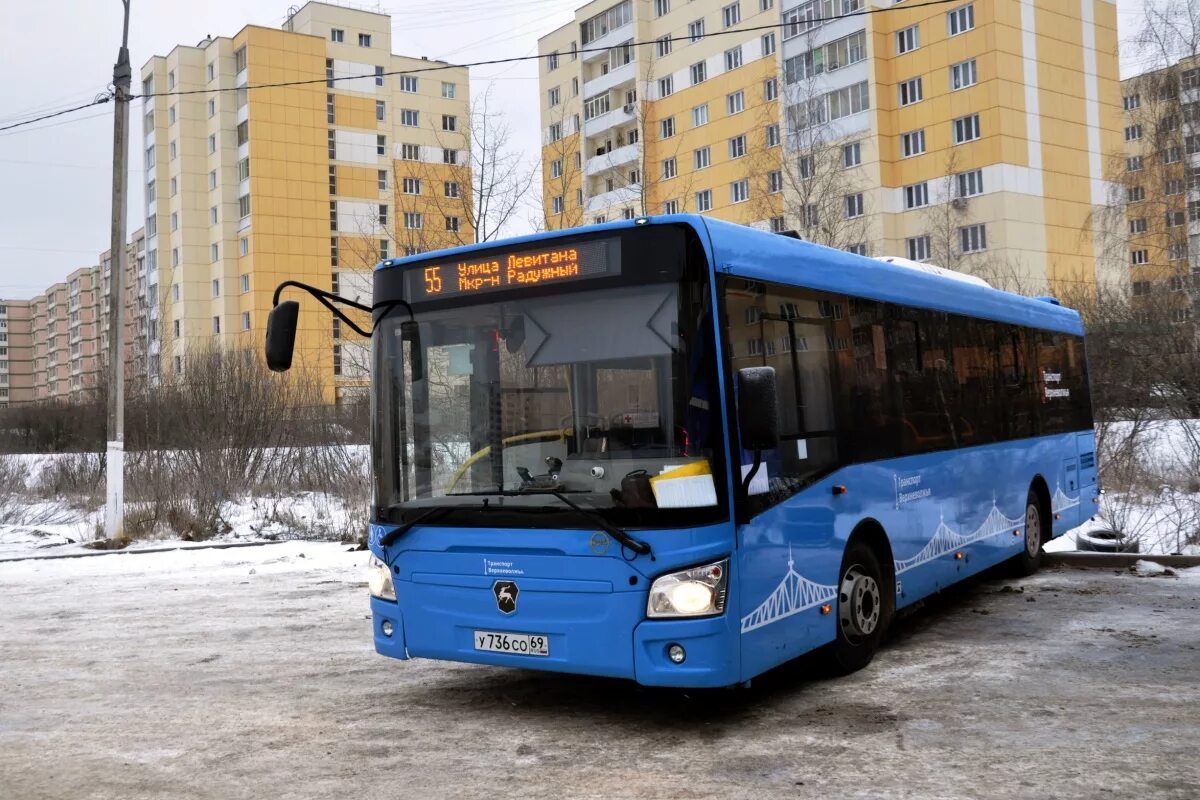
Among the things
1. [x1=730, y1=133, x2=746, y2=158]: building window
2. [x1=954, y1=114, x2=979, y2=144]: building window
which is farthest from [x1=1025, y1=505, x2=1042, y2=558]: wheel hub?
[x1=730, y1=133, x2=746, y2=158]: building window

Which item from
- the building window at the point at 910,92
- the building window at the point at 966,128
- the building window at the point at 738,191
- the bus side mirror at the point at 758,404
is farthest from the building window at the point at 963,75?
the bus side mirror at the point at 758,404

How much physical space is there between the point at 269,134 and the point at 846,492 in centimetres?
7289

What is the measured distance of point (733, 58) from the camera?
58.4 m

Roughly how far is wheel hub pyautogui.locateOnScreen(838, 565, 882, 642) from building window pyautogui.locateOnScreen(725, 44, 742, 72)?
175ft

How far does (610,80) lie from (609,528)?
63.3 metres

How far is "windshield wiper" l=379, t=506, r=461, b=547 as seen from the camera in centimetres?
680

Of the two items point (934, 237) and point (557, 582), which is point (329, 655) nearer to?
point (557, 582)

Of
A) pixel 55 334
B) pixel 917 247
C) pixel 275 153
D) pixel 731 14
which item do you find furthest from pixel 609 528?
pixel 55 334

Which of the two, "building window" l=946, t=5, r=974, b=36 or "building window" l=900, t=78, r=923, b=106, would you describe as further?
"building window" l=900, t=78, r=923, b=106

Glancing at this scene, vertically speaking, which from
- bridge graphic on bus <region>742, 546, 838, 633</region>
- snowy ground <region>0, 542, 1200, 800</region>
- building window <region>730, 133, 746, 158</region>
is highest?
building window <region>730, 133, 746, 158</region>

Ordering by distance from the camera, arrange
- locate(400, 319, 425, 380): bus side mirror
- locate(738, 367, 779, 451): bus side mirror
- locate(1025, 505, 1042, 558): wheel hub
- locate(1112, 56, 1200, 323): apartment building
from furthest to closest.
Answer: locate(1112, 56, 1200, 323): apartment building, locate(1025, 505, 1042, 558): wheel hub, locate(400, 319, 425, 380): bus side mirror, locate(738, 367, 779, 451): bus side mirror

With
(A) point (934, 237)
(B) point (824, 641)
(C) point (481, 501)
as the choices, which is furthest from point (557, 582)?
(A) point (934, 237)

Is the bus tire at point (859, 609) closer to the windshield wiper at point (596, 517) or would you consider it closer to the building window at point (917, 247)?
the windshield wiper at point (596, 517)

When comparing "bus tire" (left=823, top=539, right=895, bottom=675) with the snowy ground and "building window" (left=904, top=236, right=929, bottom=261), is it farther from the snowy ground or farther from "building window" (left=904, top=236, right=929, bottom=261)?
"building window" (left=904, top=236, right=929, bottom=261)
